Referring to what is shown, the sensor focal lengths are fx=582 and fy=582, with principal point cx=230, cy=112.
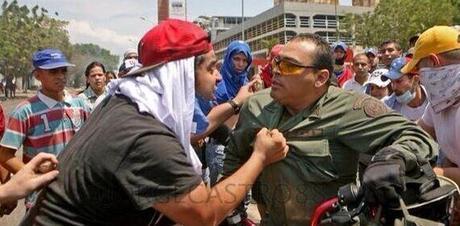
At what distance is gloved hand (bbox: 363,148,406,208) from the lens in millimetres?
1957

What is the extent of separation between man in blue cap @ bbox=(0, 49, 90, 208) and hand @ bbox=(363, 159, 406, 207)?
113 inches

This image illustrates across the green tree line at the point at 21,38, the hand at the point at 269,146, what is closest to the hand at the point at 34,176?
the hand at the point at 269,146

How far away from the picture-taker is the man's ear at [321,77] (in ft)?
9.56

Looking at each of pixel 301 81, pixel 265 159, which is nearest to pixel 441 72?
pixel 301 81

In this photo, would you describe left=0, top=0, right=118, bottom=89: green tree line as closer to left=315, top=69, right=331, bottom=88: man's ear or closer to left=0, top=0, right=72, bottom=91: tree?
left=0, top=0, right=72, bottom=91: tree

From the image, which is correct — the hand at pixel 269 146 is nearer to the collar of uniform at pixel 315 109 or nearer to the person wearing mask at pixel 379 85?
the collar of uniform at pixel 315 109

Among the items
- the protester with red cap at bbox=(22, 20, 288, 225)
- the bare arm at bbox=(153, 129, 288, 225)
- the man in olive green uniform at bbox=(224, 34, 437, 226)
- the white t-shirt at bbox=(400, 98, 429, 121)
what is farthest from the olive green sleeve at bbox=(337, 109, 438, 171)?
the white t-shirt at bbox=(400, 98, 429, 121)

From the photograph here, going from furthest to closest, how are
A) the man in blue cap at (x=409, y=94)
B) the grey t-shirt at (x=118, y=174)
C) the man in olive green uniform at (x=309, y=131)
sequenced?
the man in blue cap at (x=409, y=94) → the man in olive green uniform at (x=309, y=131) → the grey t-shirt at (x=118, y=174)

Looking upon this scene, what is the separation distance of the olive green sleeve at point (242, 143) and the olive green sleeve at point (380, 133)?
0.45 meters

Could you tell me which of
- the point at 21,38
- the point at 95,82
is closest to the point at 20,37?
the point at 21,38

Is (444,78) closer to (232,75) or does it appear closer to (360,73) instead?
(232,75)

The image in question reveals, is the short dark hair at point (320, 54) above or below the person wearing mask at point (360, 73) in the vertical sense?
below

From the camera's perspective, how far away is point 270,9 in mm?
75812

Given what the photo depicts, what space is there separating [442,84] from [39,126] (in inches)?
116
